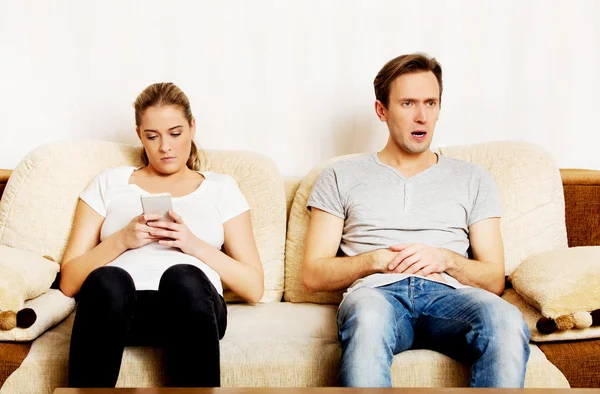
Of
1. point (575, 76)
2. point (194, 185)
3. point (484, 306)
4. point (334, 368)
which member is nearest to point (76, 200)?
point (194, 185)

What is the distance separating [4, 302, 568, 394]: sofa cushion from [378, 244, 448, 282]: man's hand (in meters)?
0.25

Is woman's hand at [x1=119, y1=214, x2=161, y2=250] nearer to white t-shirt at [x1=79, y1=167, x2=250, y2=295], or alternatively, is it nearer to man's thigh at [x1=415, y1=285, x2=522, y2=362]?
white t-shirt at [x1=79, y1=167, x2=250, y2=295]

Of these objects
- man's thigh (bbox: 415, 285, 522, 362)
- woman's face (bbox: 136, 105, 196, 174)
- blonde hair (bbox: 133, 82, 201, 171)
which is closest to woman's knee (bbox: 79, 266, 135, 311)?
woman's face (bbox: 136, 105, 196, 174)

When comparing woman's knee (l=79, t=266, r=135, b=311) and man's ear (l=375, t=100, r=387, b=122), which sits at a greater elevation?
man's ear (l=375, t=100, r=387, b=122)

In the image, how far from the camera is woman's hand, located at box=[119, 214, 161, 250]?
1917 mm

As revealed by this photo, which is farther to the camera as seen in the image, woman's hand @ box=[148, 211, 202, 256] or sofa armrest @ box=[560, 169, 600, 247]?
sofa armrest @ box=[560, 169, 600, 247]

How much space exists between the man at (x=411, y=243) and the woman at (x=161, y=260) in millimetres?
288

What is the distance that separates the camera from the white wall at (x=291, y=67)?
2.66 meters

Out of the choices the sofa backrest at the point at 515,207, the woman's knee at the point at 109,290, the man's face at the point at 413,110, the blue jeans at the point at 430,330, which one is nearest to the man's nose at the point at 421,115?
the man's face at the point at 413,110

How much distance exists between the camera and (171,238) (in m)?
1.94

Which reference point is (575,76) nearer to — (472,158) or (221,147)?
(472,158)

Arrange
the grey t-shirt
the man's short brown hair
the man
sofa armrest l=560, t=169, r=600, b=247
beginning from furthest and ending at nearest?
sofa armrest l=560, t=169, r=600, b=247 → the man's short brown hair → the grey t-shirt → the man

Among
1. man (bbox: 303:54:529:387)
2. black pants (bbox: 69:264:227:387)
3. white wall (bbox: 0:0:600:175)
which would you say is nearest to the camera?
black pants (bbox: 69:264:227:387)

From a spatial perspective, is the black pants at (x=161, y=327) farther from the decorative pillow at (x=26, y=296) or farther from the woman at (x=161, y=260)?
the decorative pillow at (x=26, y=296)
